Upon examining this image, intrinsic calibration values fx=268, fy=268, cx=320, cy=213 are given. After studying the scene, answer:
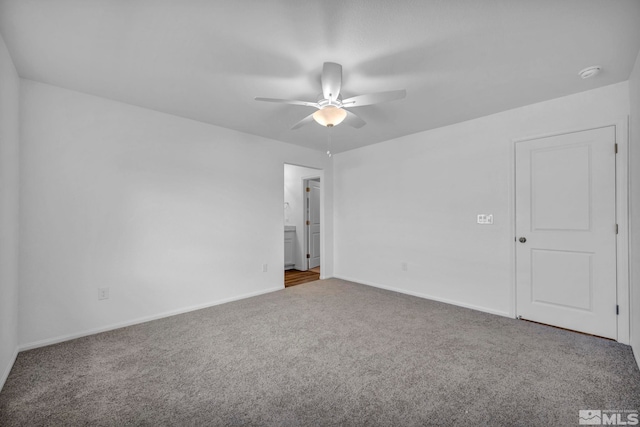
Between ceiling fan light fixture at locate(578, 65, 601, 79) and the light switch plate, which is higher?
ceiling fan light fixture at locate(578, 65, 601, 79)

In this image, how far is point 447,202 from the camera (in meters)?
3.68

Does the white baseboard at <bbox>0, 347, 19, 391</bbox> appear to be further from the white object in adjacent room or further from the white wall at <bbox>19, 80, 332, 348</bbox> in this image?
the white object in adjacent room

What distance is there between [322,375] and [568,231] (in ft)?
9.29

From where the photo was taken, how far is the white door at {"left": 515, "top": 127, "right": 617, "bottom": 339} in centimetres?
256

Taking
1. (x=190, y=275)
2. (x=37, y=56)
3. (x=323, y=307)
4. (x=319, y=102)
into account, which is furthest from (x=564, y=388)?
(x=37, y=56)

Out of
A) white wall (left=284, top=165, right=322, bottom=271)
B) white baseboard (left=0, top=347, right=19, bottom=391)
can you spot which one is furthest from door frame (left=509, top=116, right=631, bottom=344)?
white baseboard (left=0, top=347, right=19, bottom=391)

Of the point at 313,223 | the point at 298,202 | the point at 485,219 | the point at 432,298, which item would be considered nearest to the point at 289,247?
the point at 313,223

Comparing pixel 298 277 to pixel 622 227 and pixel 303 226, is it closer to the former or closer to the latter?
pixel 303 226

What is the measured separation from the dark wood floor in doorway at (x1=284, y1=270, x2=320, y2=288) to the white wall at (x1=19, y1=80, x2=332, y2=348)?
29.2 inches

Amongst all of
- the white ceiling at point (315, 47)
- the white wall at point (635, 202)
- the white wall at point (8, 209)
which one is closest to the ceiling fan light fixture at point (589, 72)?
the white ceiling at point (315, 47)

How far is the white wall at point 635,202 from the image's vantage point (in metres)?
2.12

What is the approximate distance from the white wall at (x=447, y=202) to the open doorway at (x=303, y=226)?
1.21 meters

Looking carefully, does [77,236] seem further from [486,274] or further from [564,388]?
[486,274]

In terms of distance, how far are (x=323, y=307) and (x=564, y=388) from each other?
2308mm
